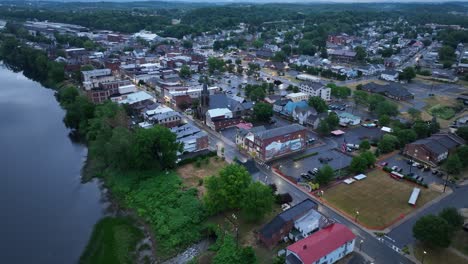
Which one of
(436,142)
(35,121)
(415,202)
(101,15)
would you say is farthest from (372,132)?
(101,15)

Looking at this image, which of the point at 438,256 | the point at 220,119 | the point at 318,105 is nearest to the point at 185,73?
the point at 220,119

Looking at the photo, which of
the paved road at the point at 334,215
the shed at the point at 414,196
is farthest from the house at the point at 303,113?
the shed at the point at 414,196

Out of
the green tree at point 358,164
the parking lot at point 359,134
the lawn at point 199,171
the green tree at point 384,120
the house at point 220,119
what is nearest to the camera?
the lawn at point 199,171

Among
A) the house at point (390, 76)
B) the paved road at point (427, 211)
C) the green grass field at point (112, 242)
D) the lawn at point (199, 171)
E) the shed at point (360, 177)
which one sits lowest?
the green grass field at point (112, 242)

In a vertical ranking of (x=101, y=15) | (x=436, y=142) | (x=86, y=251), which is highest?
(x=101, y=15)

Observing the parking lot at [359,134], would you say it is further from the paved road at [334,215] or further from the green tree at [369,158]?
the green tree at [369,158]

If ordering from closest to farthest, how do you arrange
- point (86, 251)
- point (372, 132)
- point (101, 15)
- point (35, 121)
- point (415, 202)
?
point (86, 251) → point (415, 202) → point (372, 132) → point (35, 121) → point (101, 15)

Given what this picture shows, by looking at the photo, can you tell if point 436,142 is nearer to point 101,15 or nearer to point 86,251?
point 86,251
